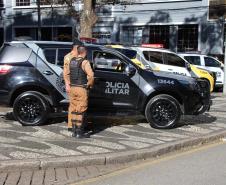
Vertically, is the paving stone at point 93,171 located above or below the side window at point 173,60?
below

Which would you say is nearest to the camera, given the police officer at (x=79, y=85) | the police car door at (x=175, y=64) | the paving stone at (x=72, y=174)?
the paving stone at (x=72, y=174)

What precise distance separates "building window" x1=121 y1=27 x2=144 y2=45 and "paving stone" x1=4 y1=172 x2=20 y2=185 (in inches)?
1052

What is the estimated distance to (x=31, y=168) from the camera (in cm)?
761

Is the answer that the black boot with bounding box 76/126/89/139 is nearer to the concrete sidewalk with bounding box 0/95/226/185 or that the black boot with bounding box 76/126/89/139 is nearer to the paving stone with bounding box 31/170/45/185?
the concrete sidewalk with bounding box 0/95/226/185

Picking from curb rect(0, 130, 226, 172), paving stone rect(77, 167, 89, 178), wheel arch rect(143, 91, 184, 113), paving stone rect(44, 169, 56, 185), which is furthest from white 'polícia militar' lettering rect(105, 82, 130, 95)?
paving stone rect(44, 169, 56, 185)

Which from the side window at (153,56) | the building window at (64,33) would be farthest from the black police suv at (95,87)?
the building window at (64,33)

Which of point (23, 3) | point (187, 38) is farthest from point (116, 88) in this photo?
point (23, 3)

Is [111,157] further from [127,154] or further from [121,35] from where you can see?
[121,35]

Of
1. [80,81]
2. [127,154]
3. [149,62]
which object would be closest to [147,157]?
[127,154]

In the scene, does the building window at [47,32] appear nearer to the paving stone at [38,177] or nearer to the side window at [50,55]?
the side window at [50,55]

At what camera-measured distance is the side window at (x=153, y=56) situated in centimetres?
1719

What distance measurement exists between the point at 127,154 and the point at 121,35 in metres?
26.6

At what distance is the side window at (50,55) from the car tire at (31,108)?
76cm

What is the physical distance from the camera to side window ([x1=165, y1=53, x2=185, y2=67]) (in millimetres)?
17906
